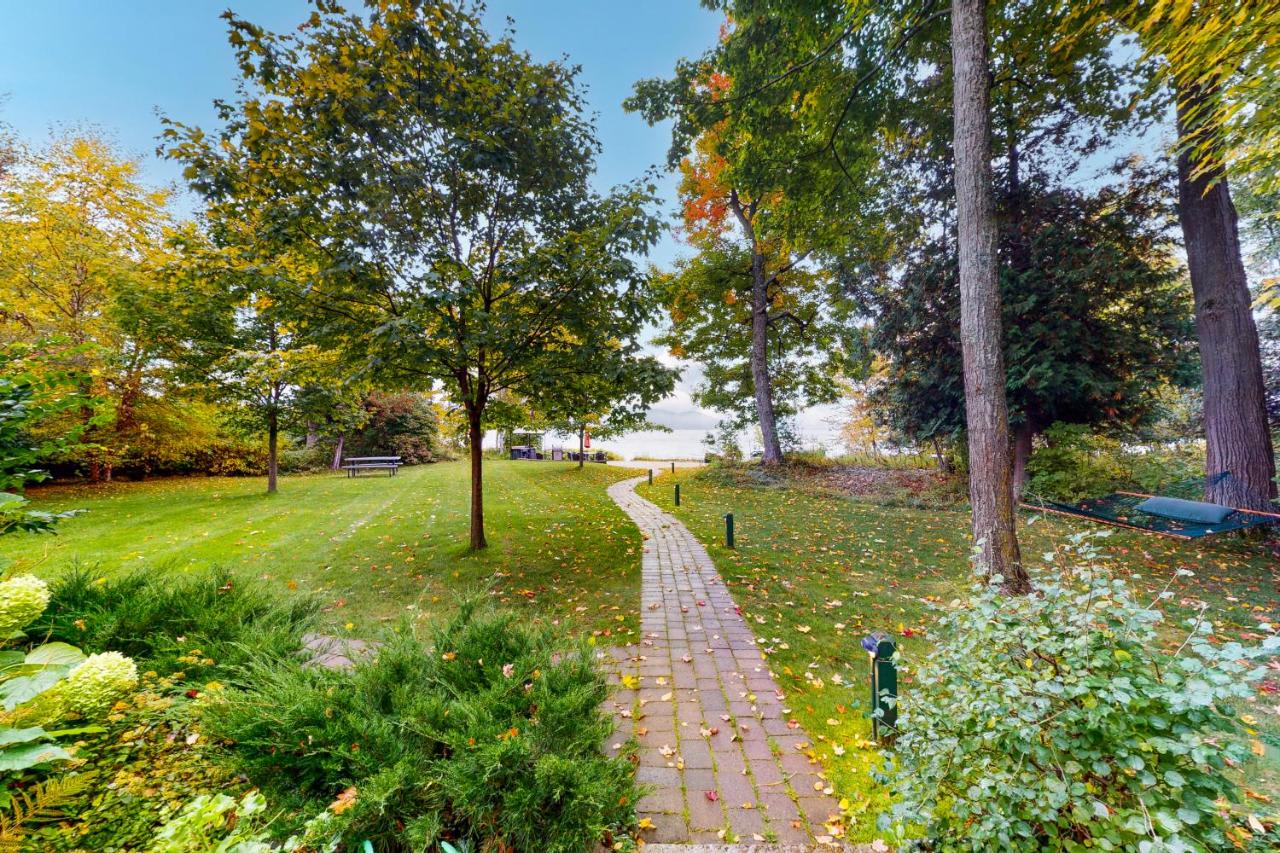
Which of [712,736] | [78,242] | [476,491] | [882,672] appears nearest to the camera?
[882,672]

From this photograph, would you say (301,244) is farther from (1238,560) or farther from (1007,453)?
(1238,560)

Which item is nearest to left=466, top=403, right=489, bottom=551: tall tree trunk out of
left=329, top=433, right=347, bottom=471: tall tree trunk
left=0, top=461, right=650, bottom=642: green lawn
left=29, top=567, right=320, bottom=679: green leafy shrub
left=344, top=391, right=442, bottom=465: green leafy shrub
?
left=0, top=461, right=650, bottom=642: green lawn

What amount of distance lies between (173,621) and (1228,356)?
1260cm

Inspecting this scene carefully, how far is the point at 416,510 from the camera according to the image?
9953mm

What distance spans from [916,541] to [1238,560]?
362 cm

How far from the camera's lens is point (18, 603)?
4.53 feet

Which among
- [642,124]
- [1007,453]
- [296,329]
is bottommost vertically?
[1007,453]

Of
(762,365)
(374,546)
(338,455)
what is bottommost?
(374,546)

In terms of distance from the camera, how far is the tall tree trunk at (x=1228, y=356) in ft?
20.7

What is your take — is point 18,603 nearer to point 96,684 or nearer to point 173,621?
point 96,684

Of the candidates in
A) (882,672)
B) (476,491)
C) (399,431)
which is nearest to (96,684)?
(882,672)

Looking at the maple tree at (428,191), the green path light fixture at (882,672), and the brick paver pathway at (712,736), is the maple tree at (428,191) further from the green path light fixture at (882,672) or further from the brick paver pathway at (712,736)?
the green path light fixture at (882,672)

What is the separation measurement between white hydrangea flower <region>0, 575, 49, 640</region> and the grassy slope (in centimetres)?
326

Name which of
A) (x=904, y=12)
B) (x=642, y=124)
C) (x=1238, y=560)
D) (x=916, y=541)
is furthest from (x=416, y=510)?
(x=1238, y=560)
